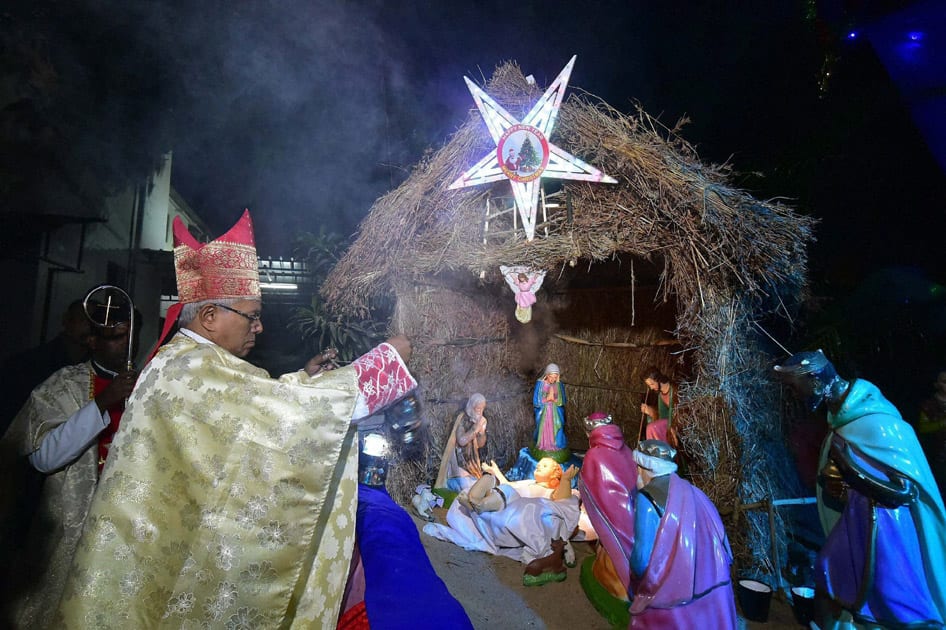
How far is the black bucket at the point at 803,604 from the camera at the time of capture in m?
4.04

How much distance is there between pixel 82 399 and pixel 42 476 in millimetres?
468

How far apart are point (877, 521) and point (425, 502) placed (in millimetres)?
5496

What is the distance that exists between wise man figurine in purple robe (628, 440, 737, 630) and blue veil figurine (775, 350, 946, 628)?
877mm

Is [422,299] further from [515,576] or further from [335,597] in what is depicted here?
[335,597]

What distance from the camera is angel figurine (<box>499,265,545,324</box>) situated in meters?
6.28

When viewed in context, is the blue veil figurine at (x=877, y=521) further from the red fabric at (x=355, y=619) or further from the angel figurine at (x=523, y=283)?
the angel figurine at (x=523, y=283)

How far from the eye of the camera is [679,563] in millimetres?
2652

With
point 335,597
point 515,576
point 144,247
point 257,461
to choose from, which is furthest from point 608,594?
point 144,247

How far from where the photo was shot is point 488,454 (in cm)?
880

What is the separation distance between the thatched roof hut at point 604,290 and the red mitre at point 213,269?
4.35 m

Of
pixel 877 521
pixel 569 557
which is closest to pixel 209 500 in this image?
pixel 877 521

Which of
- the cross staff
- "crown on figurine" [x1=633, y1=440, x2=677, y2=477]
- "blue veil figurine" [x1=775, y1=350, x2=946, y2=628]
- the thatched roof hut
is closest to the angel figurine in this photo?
the thatched roof hut

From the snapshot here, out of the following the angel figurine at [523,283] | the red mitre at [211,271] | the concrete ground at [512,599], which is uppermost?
the angel figurine at [523,283]

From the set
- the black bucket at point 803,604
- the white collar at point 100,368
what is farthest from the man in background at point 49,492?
the black bucket at point 803,604
